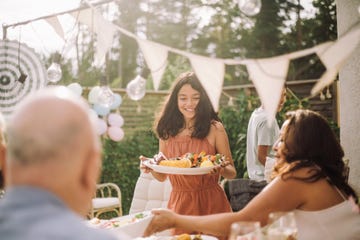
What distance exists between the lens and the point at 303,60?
38.7 feet

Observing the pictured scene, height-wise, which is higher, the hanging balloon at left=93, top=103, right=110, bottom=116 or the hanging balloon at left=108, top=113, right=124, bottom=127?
the hanging balloon at left=93, top=103, right=110, bottom=116

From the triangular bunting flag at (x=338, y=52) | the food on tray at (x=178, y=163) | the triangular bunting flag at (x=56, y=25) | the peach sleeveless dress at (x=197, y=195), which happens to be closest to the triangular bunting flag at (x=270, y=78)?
the triangular bunting flag at (x=338, y=52)

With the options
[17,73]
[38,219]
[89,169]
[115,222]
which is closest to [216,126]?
[115,222]

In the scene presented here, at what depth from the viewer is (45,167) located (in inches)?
41.4

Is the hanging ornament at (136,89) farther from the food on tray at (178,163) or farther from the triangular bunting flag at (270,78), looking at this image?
the triangular bunting flag at (270,78)

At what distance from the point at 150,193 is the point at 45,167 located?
291 cm

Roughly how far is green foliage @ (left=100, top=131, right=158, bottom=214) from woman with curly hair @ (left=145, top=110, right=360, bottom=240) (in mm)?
4980

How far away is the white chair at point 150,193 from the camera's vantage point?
3.88m

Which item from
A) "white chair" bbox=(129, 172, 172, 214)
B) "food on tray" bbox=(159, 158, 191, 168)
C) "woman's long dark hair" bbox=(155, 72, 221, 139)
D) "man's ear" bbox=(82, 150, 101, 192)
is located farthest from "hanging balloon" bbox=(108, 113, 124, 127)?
"man's ear" bbox=(82, 150, 101, 192)

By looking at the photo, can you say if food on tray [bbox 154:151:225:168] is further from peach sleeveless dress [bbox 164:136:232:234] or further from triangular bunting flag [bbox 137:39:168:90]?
triangular bunting flag [bbox 137:39:168:90]

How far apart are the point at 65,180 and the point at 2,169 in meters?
1.14

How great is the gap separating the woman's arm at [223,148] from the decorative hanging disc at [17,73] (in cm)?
168

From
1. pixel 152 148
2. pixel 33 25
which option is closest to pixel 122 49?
pixel 152 148

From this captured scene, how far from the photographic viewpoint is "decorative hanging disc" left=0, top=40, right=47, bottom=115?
13.4 ft
